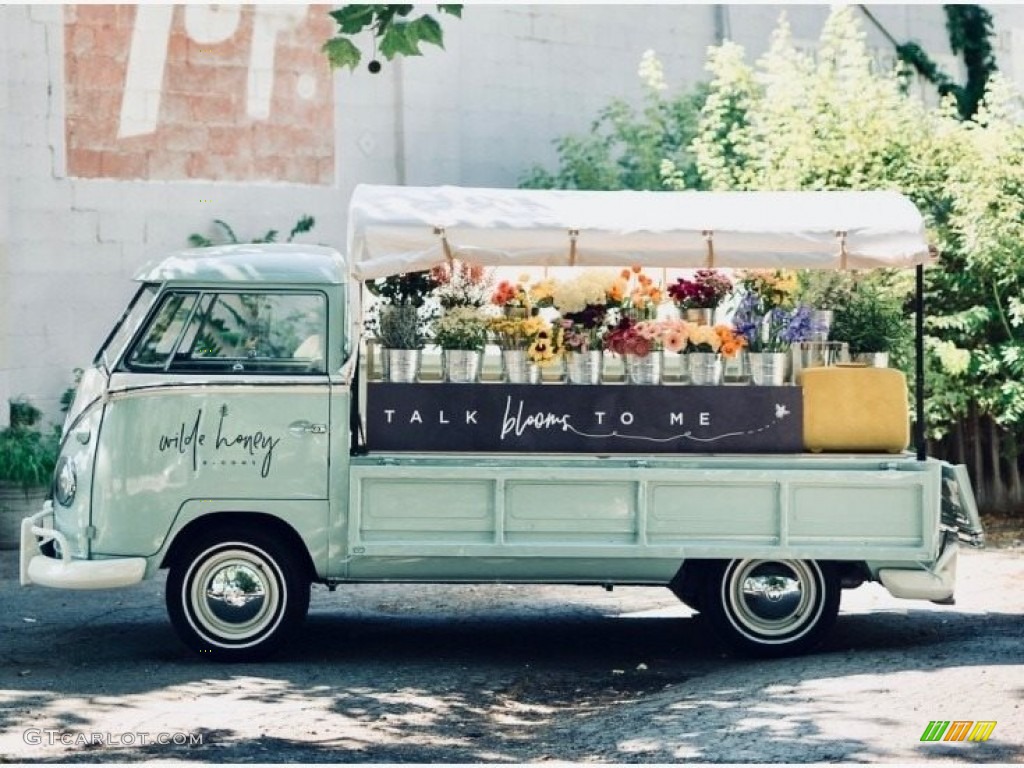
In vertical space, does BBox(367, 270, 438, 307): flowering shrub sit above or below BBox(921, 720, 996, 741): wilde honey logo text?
above

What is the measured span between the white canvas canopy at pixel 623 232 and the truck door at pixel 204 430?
737mm

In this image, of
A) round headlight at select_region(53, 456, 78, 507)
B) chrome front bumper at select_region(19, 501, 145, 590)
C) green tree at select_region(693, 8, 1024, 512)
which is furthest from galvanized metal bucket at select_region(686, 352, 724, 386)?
green tree at select_region(693, 8, 1024, 512)

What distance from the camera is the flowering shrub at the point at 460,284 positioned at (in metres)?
9.23

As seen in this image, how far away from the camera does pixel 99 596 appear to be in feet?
37.3

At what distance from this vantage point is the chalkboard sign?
8.83 m

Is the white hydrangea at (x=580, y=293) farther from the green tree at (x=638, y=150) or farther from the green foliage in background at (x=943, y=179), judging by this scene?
the green tree at (x=638, y=150)

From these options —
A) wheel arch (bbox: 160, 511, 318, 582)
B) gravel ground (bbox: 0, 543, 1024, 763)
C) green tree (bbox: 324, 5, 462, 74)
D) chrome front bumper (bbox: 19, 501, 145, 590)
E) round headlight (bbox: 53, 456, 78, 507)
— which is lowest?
gravel ground (bbox: 0, 543, 1024, 763)

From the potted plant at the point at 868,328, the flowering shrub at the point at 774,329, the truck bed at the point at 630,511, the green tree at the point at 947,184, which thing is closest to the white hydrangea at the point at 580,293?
the flowering shrub at the point at 774,329

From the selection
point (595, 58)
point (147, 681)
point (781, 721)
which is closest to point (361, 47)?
point (595, 58)

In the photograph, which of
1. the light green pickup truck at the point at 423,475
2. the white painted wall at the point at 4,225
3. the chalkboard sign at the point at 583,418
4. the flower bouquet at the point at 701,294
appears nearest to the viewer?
the light green pickup truck at the point at 423,475

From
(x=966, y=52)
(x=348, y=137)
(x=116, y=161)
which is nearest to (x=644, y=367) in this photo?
(x=116, y=161)

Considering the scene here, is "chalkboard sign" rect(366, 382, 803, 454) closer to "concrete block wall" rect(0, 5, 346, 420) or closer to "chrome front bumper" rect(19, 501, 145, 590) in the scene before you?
"chrome front bumper" rect(19, 501, 145, 590)

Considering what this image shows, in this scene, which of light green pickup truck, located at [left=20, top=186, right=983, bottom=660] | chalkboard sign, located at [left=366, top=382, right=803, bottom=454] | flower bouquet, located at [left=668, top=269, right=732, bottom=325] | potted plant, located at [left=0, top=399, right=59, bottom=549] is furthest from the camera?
potted plant, located at [left=0, top=399, right=59, bottom=549]

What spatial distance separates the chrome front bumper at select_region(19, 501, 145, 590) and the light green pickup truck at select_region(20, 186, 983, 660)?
1 centimetres
